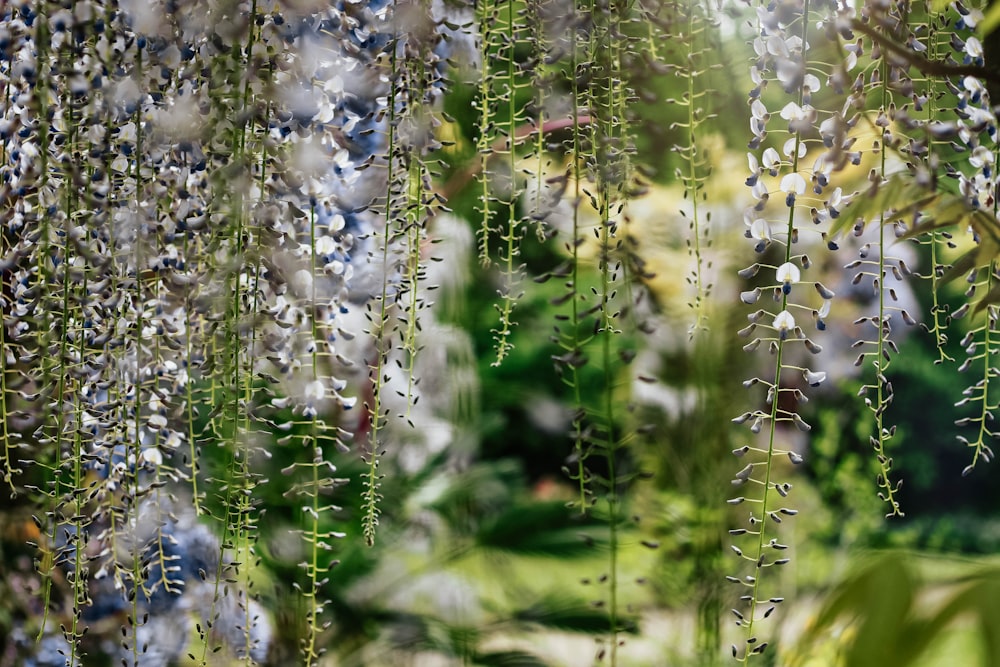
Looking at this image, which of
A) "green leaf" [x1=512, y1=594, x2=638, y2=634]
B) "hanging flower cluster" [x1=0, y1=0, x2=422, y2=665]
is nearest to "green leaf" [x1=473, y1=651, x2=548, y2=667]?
"green leaf" [x1=512, y1=594, x2=638, y2=634]

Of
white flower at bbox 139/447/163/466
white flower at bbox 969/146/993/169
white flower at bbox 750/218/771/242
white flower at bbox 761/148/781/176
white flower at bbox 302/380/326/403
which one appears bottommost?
white flower at bbox 139/447/163/466

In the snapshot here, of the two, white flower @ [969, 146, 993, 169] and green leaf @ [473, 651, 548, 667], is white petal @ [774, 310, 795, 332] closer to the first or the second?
Answer: white flower @ [969, 146, 993, 169]

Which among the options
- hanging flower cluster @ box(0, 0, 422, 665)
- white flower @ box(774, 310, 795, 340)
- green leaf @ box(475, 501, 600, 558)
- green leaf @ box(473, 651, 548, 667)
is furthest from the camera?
green leaf @ box(475, 501, 600, 558)

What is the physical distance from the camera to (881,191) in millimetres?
625

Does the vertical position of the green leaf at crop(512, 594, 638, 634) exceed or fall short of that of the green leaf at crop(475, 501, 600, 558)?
it falls short

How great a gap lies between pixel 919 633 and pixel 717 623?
671mm

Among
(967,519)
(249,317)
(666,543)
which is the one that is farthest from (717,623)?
(967,519)

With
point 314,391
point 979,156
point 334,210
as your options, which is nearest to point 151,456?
point 314,391

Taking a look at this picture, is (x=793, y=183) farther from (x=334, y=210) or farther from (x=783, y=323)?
(x=334, y=210)

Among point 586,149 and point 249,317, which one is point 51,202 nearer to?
point 249,317

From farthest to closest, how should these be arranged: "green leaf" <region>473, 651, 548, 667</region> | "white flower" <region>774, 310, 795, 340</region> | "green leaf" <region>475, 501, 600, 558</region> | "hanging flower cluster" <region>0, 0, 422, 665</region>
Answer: "green leaf" <region>475, 501, 600, 558</region> < "green leaf" <region>473, 651, 548, 667</region> < "hanging flower cluster" <region>0, 0, 422, 665</region> < "white flower" <region>774, 310, 795, 340</region>

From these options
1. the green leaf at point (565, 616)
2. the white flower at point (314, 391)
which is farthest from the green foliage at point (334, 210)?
the green leaf at point (565, 616)

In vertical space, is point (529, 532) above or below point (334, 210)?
below

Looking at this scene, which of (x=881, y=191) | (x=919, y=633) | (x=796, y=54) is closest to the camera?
(x=919, y=633)
